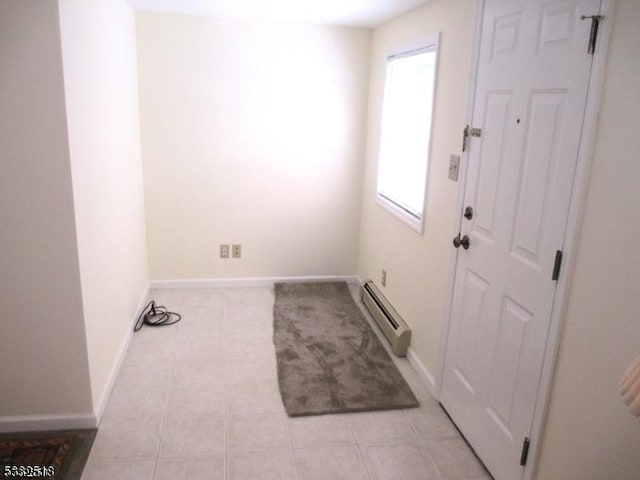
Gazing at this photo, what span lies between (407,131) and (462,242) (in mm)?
1334

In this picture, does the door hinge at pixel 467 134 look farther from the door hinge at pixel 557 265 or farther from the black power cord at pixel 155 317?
the black power cord at pixel 155 317

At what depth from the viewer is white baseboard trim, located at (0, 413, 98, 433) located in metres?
2.33

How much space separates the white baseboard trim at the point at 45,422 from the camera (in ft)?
7.65

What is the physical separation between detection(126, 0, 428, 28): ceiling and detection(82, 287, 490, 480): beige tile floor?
7.36 ft

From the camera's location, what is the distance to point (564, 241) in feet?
5.57

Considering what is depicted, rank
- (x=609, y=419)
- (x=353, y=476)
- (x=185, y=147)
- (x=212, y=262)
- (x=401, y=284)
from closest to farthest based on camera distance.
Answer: (x=609, y=419)
(x=353, y=476)
(x=401, y=284)
(x=185, y=147)
(x=212, y=262)

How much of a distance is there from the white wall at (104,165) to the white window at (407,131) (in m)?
1.82

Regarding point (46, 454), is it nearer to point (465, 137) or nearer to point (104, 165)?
point (104, 165)

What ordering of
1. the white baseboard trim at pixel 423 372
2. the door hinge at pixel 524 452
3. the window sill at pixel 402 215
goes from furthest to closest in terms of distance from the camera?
the window sill at pixel 402 215 < the white baseboard trim at pixel 423 372 < the door hinge at pixel 524 452

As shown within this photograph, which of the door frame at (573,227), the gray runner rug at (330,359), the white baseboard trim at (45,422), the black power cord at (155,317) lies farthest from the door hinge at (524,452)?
the black power cord at (155,317)

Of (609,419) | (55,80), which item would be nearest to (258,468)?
(609,419)

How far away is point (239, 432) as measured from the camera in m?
2.43

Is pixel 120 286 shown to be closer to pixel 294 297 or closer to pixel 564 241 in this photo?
pixel 294 297

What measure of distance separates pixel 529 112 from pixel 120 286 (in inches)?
97.8
